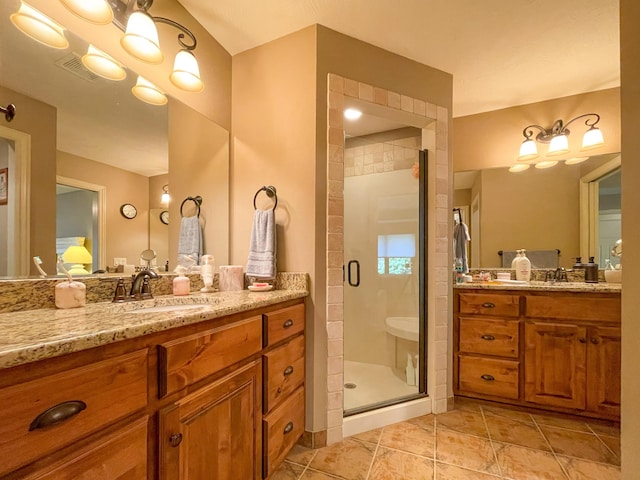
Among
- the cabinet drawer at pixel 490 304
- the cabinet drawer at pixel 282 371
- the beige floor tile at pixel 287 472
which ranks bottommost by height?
the beige floor tile at pixel 287 472

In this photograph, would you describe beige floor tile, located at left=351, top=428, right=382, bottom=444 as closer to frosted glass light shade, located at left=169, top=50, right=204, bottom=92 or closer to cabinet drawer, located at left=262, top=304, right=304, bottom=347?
cabinet drawer, located at left=262, top=304, right=304, bottom=347

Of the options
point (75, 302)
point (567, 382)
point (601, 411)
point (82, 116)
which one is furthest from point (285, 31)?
point (601, 411)

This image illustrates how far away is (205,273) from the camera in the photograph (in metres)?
1.57

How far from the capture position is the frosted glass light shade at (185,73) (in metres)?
1.43

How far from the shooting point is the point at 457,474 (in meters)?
1.40

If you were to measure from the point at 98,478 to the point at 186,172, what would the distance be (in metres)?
1.43

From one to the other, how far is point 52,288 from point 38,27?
947 millimetres

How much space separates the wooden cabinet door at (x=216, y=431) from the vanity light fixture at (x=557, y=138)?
2.69m

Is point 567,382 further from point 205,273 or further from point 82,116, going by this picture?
point 82,116

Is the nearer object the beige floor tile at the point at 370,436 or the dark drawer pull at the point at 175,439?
the dark drawer pull at the point at 175,439

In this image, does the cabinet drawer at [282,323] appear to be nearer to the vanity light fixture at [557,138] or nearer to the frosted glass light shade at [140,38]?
the frosted glass light shade at [140,38]

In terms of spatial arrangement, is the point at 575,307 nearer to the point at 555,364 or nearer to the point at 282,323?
the point at 555,364

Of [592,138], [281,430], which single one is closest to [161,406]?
[281,430]

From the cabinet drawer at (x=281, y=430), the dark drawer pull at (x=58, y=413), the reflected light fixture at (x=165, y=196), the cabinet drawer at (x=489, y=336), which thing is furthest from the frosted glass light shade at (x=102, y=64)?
the cabinet drawer at (x=489, y=336)
